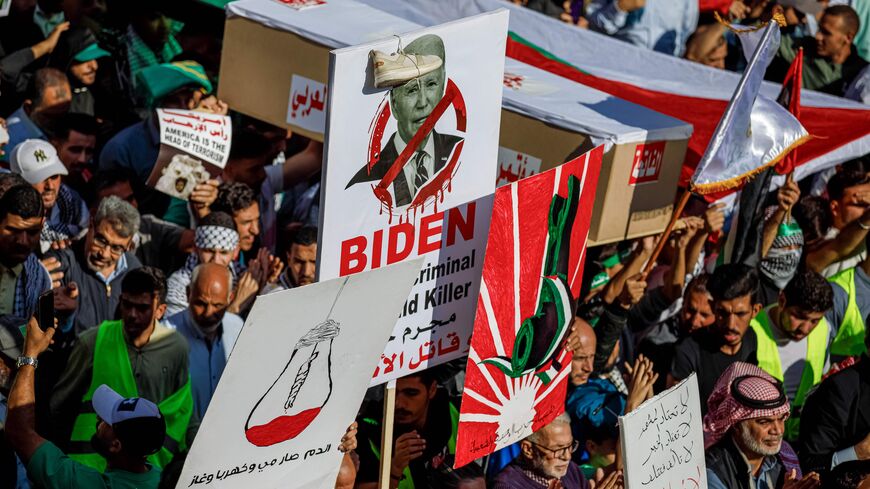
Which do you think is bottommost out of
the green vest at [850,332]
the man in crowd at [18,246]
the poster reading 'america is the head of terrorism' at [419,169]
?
the green vest at [850,332]

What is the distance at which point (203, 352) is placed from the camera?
5.66m

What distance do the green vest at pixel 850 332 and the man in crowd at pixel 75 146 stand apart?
4.01 meters

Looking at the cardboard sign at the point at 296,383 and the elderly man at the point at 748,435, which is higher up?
the cardboard sign at the point at 296,383

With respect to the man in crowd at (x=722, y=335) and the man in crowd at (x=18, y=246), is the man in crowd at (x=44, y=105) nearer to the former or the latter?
the man in crowd at (x=18, y=246)

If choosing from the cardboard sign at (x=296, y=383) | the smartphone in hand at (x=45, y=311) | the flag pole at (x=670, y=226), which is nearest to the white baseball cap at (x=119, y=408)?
the smartphone in hand at (x=45, y=311)

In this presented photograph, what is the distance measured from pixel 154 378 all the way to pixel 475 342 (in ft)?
5.10

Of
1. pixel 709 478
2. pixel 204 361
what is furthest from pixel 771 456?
pixel 204 361

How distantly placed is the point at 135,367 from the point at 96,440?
0.72 meters

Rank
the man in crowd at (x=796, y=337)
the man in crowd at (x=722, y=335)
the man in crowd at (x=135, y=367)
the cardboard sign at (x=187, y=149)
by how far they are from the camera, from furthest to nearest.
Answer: the cardboard sign at (x=187, y=149), the man in crowd at (x=796, y=337), the man in crowd at (x=722, y=335), the man in crowd at (x=135, y=367)

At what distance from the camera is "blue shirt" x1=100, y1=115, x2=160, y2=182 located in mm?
7047

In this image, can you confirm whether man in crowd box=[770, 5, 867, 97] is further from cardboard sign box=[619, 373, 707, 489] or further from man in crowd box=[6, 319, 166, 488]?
man in crowd box=[6, 319, 166, 488]

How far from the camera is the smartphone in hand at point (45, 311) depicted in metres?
4.43

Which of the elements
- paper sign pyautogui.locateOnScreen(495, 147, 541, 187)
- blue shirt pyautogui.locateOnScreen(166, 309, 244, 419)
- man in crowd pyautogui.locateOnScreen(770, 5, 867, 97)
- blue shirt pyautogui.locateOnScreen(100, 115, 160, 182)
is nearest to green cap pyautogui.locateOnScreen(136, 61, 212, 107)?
blue shirt pyautogui.locateOnScreen(100, 115, 160, 182)

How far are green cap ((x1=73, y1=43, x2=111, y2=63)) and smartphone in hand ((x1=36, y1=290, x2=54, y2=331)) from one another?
13.1ft
